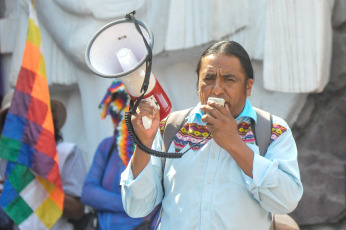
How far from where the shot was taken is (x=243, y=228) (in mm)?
2025

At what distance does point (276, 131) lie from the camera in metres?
2.09

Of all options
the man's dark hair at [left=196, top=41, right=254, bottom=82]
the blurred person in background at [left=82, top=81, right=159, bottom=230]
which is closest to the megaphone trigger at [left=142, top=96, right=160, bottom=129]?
the man's dark hair at [left=196, top=41, right=254, bottom=82]

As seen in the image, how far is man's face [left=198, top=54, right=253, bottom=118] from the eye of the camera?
207 cm

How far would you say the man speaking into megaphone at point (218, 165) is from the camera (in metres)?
1.97

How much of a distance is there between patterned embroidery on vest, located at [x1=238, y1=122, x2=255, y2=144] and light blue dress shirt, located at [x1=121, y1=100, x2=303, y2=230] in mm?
Result: 19

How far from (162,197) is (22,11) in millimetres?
2916

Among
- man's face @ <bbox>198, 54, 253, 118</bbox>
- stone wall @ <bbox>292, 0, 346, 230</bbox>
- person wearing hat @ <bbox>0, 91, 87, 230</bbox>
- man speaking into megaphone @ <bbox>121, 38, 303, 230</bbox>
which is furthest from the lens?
person wearing hat @ <bbox>0, 91, 87, 230</bbox>

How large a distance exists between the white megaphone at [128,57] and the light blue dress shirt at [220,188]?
0.50ft

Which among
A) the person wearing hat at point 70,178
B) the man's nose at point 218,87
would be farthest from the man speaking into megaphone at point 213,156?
the person wearing hat at point 70,178

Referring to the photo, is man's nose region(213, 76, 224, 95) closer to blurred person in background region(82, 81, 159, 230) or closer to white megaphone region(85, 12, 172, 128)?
white megaphone region(85, 12, 172, 128)

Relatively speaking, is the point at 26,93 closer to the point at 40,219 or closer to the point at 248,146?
the point at 40,219

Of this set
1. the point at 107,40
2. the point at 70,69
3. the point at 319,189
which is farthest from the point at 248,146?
the point at 70,69

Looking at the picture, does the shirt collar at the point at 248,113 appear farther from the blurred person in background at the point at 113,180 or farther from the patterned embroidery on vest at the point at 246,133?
the blurred person in background at the point at 113,180

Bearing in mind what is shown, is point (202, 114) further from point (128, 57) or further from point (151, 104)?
point (128, 57)
